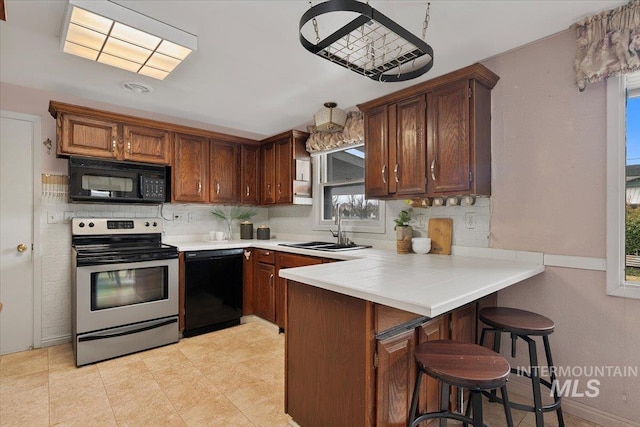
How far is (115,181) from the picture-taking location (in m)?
3.17

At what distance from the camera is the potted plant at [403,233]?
2.79m

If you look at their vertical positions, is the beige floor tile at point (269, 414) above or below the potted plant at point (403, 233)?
below

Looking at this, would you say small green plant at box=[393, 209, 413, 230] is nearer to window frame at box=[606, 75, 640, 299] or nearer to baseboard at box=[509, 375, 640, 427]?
window frame at box=[606, 75, 640, 299]

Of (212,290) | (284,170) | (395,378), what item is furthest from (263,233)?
(395,378)

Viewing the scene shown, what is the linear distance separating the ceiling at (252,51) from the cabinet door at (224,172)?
460 mm

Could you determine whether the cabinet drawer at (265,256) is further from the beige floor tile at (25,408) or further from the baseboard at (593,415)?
the baseboard at (593,415)

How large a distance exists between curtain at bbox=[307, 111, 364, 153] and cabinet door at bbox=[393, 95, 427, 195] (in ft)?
2.43

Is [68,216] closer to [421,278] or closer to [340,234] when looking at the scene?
[340,234]

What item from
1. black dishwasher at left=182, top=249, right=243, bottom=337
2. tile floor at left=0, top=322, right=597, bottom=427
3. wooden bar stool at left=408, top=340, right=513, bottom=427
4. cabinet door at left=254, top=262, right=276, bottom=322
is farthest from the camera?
cabinet door at left=254, top=262, right=276, bottom=322

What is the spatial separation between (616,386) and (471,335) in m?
0.82

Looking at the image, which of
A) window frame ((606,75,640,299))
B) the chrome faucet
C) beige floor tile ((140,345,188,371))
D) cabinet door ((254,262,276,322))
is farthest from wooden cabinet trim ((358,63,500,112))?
beige floor tile ((140,345,188,371))

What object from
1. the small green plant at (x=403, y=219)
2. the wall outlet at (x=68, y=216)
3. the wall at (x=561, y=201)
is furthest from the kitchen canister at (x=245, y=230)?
the wall at (x=561, y=201)

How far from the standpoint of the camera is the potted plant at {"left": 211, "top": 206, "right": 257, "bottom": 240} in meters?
4.26

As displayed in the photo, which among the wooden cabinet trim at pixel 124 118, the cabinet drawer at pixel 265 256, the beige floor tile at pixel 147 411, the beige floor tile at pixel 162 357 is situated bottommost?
the beige floor tile at pixel 162 357
